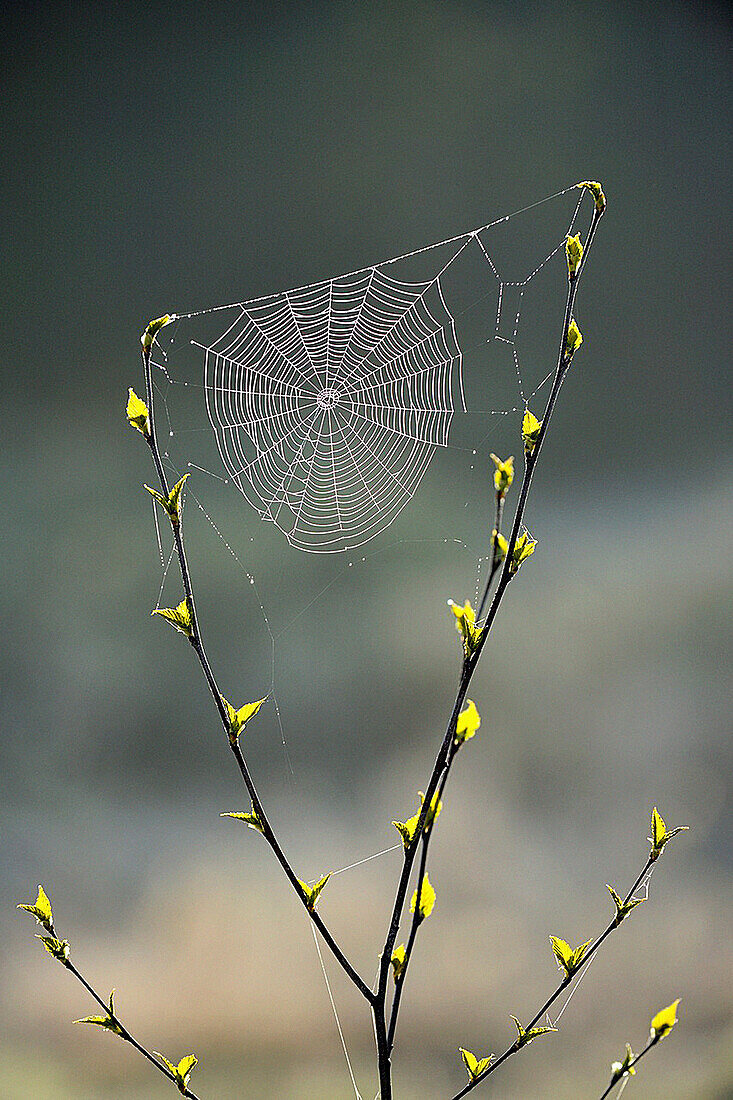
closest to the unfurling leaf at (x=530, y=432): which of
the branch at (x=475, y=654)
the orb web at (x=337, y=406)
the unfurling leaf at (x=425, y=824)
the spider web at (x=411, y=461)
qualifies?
the branch at (x=475, y=654)

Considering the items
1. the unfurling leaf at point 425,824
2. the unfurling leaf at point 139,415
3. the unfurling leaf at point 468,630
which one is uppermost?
the unfurling leaf at point 139,415

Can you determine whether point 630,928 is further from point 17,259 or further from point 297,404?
point 17,259

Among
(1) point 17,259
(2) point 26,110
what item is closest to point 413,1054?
(1) point 17,259

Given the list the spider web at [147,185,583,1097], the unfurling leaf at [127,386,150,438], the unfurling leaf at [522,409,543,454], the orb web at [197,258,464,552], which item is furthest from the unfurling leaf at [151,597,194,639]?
the spider web at [147,185,583,1097]

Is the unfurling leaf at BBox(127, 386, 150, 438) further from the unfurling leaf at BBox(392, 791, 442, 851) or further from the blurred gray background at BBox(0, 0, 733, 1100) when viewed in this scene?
the blurred gray background at BBox(0, 0, 733, 1100)

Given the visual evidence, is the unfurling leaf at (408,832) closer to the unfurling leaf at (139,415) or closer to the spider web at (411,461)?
the unfurling leaf at (139,415)

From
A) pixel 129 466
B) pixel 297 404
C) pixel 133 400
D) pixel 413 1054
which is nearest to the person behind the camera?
pixel 133 400

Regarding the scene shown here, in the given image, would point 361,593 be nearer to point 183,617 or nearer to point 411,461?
point 411,461
